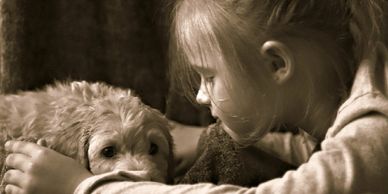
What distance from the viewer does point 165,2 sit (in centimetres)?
131

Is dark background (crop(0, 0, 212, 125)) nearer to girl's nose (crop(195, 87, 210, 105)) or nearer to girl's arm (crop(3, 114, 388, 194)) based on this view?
girl's nose (crop(195, 87, 210, 105))

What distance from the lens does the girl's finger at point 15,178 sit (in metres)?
1.02

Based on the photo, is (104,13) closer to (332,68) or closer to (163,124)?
(163,124)

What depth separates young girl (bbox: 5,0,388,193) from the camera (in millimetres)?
899

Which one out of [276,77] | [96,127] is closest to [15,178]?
[96,127]

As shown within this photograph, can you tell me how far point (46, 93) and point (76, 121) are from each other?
0.12 meters

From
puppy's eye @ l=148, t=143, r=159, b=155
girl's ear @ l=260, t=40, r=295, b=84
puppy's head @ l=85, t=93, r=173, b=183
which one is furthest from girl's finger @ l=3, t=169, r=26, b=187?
girl's ear @ l=260, t=40, r=295, b=84

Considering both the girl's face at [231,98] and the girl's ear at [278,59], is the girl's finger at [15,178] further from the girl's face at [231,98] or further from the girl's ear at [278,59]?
the girl's ear at [278,59]

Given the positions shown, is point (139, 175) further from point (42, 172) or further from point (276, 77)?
point (276, 77)

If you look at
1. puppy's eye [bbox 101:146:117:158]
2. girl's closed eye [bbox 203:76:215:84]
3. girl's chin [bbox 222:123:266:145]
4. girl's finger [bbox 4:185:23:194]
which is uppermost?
girl's closed eye [bbox 203:76:215:84]

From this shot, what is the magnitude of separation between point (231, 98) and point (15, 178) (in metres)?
0.37

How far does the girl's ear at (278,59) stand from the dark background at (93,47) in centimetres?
37

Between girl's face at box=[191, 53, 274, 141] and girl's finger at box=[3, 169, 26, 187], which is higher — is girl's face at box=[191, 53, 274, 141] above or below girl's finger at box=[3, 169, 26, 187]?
above

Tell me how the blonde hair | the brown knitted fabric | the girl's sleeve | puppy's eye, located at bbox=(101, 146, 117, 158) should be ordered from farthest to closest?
the brown knitted fabric < puppy's eye, located at bbox=(101, 146, 117, 158) < the blonde hair < the girl's sleeve
